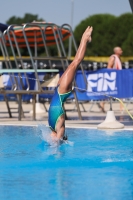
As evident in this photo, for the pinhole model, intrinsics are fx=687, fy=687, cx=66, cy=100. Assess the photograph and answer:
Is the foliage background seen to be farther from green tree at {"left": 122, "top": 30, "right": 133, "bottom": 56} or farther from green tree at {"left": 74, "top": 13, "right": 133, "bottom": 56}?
green tree at {"left": 122, "top": 30, "right": 133, "bottom": 56}

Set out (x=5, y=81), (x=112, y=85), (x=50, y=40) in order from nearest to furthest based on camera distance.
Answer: (x=112, y=85) → (x=5, y=81) → (x=50, y=40)

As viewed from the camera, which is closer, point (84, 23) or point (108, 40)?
point (108, 40)

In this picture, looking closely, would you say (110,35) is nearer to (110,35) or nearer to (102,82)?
(110,35)

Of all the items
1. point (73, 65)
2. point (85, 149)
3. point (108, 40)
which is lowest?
point (108, 40)

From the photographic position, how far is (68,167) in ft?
24.9

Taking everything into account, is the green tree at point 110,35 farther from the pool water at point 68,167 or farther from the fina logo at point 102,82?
the pool water at point 68,167

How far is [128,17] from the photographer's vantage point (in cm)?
9238

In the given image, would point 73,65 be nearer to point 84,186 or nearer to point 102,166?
point 102,166

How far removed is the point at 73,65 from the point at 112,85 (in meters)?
7.27

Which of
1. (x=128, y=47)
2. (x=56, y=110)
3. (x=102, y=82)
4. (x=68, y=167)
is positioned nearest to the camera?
(x=68, y=167)

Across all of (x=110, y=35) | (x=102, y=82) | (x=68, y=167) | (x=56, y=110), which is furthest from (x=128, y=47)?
(x=68, y=167)

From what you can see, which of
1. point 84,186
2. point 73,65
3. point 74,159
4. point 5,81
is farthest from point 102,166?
point 5,81

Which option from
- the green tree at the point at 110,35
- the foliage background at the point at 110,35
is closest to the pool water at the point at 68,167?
the foliage background at the point at 110,35

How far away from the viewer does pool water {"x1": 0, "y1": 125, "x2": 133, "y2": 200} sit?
6023 mm
